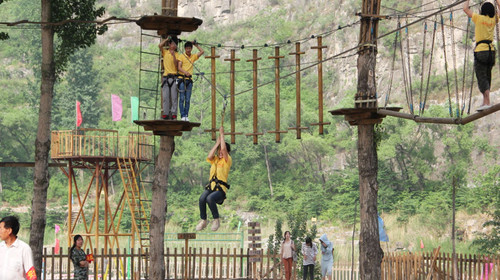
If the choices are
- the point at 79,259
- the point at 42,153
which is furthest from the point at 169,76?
the point at 42,153

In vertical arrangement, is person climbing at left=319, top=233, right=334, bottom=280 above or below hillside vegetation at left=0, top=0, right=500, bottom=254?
below

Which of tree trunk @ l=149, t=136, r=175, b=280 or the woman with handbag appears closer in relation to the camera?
tree trunk @ l=149, t=136, r=175, b=280

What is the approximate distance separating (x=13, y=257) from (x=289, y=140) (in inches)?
1901

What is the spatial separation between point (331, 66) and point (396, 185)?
744 inches

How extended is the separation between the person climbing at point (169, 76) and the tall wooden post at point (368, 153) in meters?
3.64

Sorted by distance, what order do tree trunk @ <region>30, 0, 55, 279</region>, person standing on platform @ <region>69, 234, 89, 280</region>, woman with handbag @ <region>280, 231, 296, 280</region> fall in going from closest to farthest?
person standing on platform @ <region>69, 234, 89, 280</region>, tree trunk @ <region>30, 0, 55, 279</region>, woman with handbag @ <region>280, 231, 296, 280</region>

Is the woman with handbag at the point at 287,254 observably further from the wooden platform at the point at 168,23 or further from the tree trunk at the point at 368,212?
the wooden platform at the point at 168,23

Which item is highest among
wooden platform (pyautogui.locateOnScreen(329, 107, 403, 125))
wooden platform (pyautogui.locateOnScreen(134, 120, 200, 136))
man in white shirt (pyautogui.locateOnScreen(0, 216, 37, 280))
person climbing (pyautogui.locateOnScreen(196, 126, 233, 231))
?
wooden platform (pyautogui.locateOnScreen(329, 107, 403, 125))

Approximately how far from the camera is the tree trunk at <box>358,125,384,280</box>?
53.4 feet

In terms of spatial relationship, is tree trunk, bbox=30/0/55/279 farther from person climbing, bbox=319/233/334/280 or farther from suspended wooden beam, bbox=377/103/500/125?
suspended wooden beam, bbox=377/103/500/125

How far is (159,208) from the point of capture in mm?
17141

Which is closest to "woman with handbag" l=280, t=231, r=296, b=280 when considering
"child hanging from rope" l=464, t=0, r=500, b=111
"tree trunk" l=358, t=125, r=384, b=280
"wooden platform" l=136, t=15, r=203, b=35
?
"tree trunk" l=358, t=125, r=384, b=280

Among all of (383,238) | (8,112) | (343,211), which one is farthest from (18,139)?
(383,238)

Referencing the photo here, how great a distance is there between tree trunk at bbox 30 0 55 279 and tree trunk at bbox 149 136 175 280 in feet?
9.60
